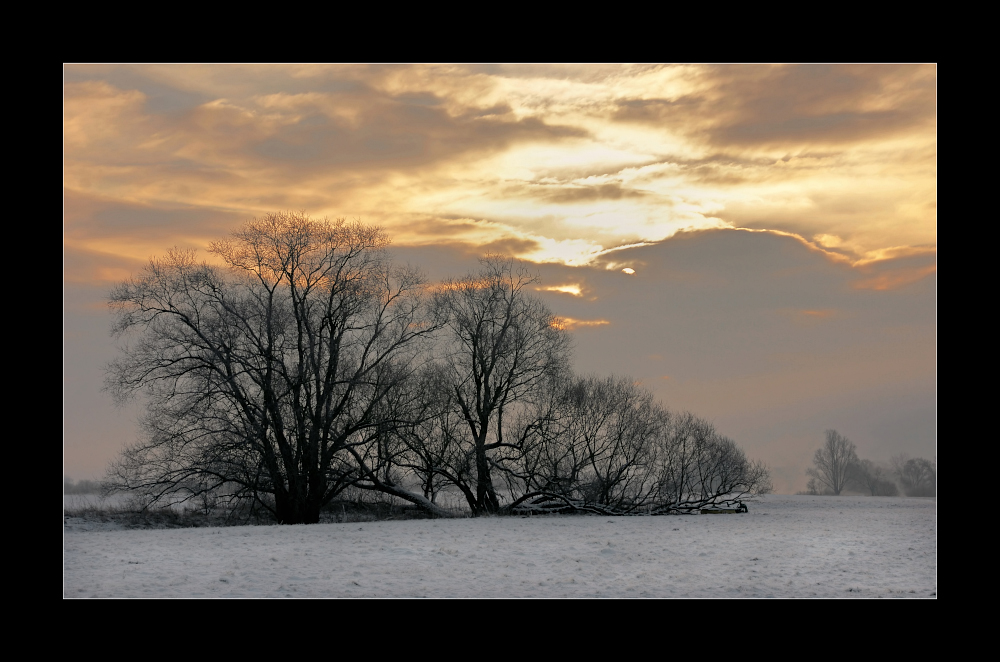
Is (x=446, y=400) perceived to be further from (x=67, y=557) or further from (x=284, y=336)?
(x=67, y=557)

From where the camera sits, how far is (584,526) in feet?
64.6

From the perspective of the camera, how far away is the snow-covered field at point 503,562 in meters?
10.1

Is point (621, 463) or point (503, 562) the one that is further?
point (621, 463)

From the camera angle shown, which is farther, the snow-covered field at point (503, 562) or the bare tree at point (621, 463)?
the bare tree at point (621, 463)

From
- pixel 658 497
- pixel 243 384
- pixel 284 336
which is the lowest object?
pixel 658 497

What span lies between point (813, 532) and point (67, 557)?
1498 centimetres

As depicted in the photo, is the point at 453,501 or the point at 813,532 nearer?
the point at 813,532

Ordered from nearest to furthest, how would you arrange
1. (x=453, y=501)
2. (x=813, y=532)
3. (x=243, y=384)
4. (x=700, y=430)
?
(x=813, y=532), (x=243, y=384), (x=453, y=501), (x=700, y=430)

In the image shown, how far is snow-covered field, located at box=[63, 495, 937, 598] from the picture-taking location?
10.1m

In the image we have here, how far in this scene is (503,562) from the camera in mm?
12383

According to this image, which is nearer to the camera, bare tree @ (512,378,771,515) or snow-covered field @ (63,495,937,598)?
snow-covered field @ (63,495,937,598)

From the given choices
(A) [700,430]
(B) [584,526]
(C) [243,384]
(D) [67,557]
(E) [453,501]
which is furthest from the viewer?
(A) [700,430]
